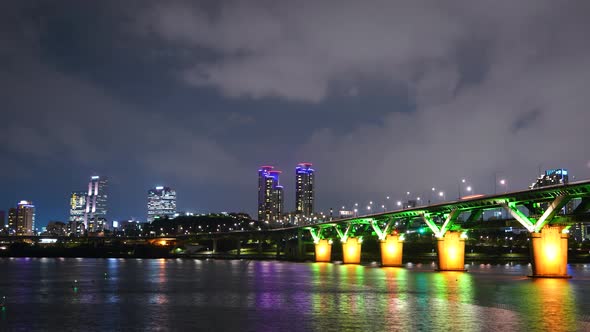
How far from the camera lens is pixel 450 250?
99.1m

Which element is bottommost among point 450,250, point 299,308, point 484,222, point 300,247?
point 299,308

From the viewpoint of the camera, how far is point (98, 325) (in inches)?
1320

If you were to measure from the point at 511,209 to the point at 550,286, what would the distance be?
19175mm

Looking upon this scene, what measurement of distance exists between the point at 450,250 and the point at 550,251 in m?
28.6

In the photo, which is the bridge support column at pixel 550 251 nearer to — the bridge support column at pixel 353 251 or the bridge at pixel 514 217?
the bridge at pixel 514 217

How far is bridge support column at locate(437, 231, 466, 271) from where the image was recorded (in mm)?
98750

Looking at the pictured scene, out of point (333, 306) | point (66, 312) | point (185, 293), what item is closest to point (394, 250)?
point (185, 293)

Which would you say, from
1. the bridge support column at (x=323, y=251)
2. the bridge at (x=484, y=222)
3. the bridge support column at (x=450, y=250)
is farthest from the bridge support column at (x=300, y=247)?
the bridge support column at (x=450, y=250)

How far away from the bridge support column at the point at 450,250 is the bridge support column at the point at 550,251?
86.6 ft

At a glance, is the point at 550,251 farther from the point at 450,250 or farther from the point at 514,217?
the point at 450,250

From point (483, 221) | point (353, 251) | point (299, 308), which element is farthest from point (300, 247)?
point (299, 308)

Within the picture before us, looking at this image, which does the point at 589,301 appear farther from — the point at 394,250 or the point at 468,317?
the point at 394,250

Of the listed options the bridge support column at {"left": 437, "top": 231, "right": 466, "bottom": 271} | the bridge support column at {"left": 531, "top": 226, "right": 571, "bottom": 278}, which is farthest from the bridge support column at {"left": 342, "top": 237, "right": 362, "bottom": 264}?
the bridge support column at {"left": 531, "top": 226, "right": 571, "bottom": 278}

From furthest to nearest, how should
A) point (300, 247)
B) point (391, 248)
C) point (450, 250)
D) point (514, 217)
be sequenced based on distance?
point (300, 247) → point (391, 248) → point (450, 250) → point (514, 217)
